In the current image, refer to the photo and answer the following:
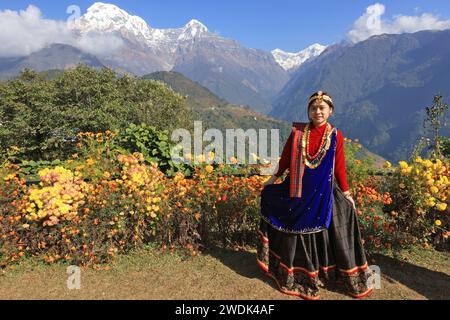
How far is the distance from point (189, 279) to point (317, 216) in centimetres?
185

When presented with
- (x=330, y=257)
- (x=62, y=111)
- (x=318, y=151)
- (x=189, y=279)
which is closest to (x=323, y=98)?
(x=318, y=151)

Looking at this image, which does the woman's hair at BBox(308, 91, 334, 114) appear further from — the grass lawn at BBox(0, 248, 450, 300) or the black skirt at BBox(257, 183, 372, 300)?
the grass lawn at BBox(0, 248, 450, 300)

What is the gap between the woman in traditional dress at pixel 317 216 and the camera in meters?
3.65

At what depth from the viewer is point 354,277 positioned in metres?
3.73

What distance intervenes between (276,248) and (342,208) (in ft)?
3.09

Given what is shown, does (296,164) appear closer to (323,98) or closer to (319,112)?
(319,112)

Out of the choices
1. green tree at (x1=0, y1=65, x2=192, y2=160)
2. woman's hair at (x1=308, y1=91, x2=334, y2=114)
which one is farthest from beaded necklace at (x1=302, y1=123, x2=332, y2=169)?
green tree at (x1=0, y1=65, x2=192, y2=160)

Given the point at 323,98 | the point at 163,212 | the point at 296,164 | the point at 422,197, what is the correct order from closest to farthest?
the point at 323,98 → the point at 296,164 → the point at 422,197 → the point at 163,212

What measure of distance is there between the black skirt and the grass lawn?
7.1 inches

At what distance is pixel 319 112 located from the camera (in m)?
3.63

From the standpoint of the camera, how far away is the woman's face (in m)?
3.59
